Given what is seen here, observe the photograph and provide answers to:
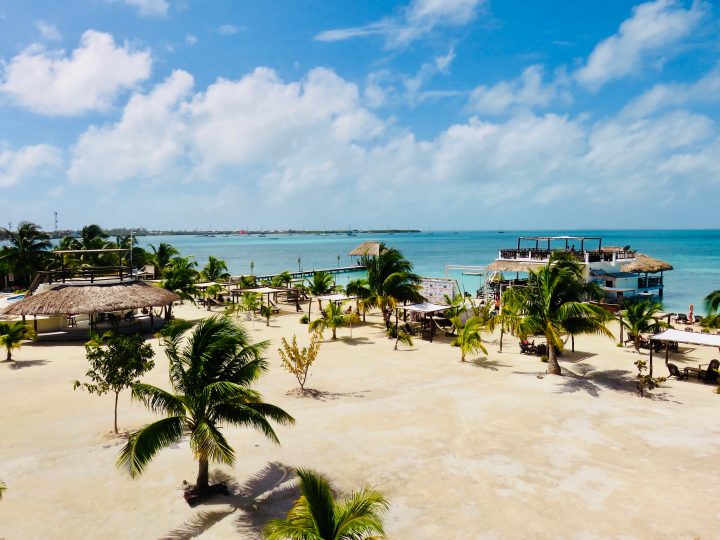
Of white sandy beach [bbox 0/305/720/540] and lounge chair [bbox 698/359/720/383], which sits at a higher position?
lounge chair [bbox 698/359/720/383]

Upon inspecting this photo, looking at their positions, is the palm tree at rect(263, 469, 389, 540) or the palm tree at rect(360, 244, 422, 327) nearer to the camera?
the palm tree at rect(263, 469, 389, 540)

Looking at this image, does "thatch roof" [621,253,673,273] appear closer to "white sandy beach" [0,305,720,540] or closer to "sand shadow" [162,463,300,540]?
"white sandy beach" [0,305,720,540]

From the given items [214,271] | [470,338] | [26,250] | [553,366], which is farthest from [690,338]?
[26,250]

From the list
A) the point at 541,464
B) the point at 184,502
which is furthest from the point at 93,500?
the point at 541,464

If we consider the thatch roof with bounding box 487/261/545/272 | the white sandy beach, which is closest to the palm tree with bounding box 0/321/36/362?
the white sandy beach

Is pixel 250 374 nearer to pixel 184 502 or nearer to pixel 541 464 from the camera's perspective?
pixel 184 502

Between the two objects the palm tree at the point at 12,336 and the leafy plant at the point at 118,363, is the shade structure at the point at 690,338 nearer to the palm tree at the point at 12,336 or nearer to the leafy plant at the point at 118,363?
the leafy plant at the point at 118,363

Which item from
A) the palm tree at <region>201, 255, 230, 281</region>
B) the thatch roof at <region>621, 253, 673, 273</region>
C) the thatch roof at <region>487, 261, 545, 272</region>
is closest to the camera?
the thatch roof at <region>487, 261, 545, 272</region>

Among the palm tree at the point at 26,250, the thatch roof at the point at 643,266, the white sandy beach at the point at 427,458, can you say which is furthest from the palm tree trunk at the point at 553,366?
the palm tree at the point at 26,250
